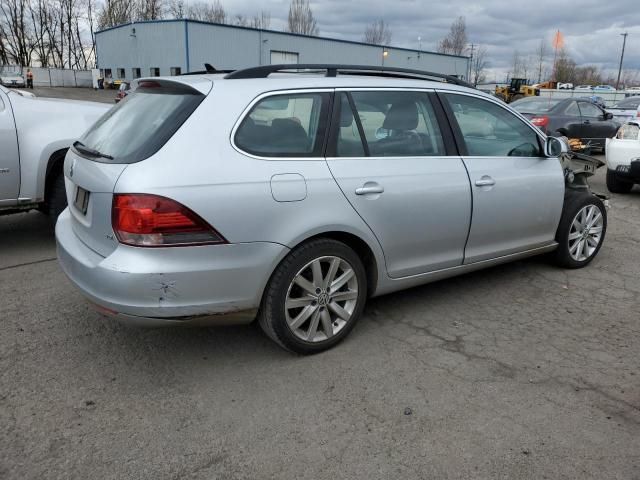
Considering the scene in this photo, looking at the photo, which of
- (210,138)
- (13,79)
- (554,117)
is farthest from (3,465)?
(13,79)

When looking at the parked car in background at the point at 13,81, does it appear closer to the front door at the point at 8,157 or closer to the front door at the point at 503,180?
the front door at the point at 8,157

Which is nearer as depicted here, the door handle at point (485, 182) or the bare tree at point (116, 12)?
the door handle at point (485, 182)

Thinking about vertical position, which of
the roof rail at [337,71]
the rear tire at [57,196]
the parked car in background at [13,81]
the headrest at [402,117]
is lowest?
the rear tire at [57,196]

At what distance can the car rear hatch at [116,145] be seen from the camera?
2891 millimetres

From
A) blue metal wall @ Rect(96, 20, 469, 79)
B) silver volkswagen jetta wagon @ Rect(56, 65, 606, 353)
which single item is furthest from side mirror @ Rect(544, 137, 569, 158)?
blue metal wall @ Rect(96, 20, 469, 79)

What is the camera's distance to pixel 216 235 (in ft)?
9.30

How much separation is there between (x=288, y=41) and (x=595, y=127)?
115 feet

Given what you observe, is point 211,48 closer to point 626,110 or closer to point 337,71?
point 626,110

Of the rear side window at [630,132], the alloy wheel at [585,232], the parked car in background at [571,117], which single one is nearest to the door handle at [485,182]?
the alloy wheel at [585,232]

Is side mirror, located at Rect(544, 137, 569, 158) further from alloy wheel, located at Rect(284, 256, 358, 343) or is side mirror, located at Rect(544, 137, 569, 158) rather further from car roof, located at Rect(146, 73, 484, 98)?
alloy wheel, located at Rect(284, 256, 358, 343)

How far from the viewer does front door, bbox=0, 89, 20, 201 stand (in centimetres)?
512

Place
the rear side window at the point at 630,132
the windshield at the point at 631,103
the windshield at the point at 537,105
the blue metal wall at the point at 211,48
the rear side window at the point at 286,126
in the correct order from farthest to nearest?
the blue metal wall at the point at 211,48 < the windshield at the point at 631,103 < the windshield at the point at 537,105 < the rear side window at the point at 630,132 < the rear side window at the point at 286,126

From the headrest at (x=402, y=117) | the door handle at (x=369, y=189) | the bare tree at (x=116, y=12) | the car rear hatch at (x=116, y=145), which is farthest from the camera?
the bare tree at (x=116, y=12)

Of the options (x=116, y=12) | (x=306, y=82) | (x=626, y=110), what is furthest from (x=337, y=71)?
(x=116, y=12)
